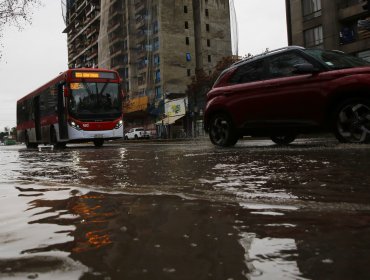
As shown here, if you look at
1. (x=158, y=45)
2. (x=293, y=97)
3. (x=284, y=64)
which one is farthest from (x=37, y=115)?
(x=158, y=45)

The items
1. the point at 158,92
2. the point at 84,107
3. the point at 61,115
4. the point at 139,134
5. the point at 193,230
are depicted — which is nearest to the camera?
the point at 193,230

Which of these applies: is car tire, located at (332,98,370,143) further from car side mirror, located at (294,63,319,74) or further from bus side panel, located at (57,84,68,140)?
bus side panel, located at (57,84,68,140)

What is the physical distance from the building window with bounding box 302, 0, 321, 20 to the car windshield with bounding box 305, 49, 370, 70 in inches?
1008

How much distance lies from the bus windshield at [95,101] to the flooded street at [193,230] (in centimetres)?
1305

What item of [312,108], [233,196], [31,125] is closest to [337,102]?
[312,108]

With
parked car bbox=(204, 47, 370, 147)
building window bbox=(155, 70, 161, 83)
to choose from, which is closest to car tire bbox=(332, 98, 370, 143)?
parked car bbox=(204, 47, 370, 147)

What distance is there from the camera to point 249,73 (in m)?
7.30

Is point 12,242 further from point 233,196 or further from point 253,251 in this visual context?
point 233,196

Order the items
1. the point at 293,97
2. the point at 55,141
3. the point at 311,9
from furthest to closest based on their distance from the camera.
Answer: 1. the point at 311,9
2. the point at 55,141
3. the point at 293,97

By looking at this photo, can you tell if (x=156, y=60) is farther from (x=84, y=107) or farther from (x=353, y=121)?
(x=353, y=121)

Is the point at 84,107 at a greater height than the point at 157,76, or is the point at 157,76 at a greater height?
the point at 157,76

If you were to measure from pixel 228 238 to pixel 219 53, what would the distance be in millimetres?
67061

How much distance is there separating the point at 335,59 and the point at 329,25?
24604mm

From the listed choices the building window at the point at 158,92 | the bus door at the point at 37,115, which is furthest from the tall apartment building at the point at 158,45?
the bus door at the point at 37,115
